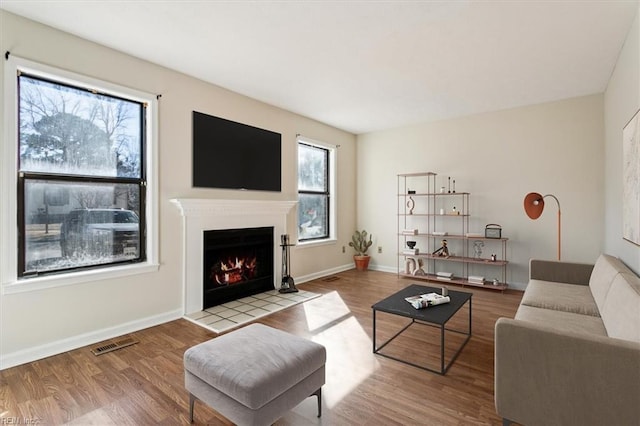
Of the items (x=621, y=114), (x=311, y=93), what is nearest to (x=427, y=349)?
(x=621, y=114)

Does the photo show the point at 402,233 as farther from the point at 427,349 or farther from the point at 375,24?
the point at 375,24

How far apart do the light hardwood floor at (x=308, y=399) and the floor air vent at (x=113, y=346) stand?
65mm

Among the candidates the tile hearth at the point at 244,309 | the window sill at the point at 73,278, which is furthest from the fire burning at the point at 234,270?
the window sill at the point at 73,278

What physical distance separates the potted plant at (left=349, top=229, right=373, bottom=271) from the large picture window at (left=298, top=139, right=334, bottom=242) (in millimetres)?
640

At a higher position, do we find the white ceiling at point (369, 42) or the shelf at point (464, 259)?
the white ceiling at point (369, 42)

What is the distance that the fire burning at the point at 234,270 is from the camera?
402cm

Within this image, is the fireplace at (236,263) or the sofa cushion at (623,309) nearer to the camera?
the sofa cushion at (623,309)

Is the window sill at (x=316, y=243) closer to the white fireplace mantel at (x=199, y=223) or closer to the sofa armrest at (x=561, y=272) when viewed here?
the white fireplace mantel at (x=199, y=223)

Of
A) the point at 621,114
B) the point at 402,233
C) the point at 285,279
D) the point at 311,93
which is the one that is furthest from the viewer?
the point at 402,233

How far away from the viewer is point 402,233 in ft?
19.0

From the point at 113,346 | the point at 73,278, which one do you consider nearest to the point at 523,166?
the point at 113,346

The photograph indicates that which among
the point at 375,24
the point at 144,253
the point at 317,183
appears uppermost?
the point at 375,24

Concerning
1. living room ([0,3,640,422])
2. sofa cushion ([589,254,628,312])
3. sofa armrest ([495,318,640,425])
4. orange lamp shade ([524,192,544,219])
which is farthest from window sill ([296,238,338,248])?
sofa armrest ([495,318,640,425])

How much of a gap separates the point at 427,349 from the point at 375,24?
9.12 ft
